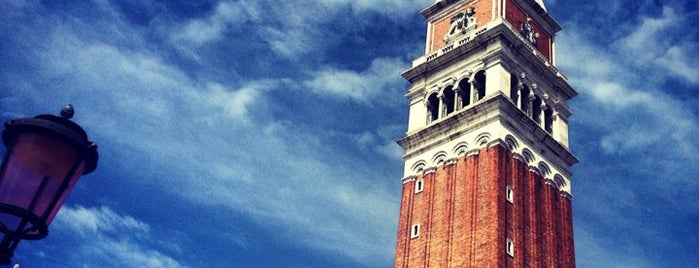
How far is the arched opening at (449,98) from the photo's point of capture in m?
53.1

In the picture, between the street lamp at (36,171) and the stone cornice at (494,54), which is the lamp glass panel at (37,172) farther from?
the stone cornice at (494,54)

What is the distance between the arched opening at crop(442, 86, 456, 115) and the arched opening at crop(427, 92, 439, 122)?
770 millimetres

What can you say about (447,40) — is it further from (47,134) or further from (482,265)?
(47,134)

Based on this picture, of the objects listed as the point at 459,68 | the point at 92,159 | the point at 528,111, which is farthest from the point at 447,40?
the point at 92,159

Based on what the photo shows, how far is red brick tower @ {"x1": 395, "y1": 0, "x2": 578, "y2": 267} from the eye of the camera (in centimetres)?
4375

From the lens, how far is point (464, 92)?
173 ft

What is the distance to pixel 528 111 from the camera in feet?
171

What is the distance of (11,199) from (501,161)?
39.6m

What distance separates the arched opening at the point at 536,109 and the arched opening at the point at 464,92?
15.4ft

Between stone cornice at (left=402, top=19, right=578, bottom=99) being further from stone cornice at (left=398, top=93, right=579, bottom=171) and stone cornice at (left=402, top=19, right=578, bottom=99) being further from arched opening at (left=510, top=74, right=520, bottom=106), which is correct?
stone cornice at (left=398, top=93, right=579, bottom=171)

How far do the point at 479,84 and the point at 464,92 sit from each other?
1365mm

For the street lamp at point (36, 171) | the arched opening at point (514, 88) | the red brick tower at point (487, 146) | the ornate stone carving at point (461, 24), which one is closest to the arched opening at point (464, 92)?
the red brick tower at point (487, 146)

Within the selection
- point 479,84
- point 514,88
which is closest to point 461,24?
point 479,84

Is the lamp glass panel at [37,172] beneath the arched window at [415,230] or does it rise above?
beneath
